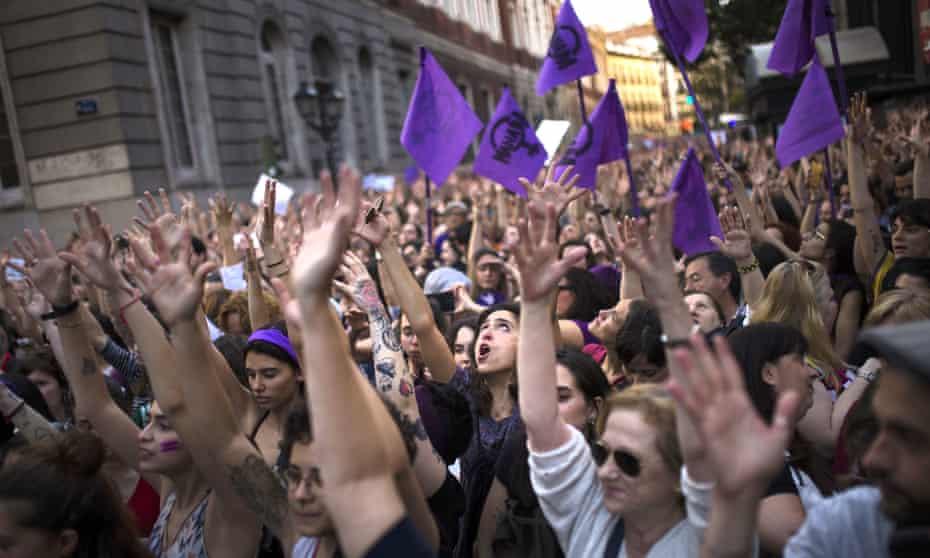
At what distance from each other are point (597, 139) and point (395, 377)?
3956mm

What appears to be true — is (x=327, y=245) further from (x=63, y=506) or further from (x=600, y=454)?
(x=63, y=506)

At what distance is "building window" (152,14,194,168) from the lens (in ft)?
56.4

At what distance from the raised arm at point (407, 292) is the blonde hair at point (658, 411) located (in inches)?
58.5

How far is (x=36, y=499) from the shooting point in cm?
235

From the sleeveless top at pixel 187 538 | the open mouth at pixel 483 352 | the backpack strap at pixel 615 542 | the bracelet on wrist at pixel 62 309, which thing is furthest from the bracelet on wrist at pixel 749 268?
the bracelet on wrist at pixel 62 309

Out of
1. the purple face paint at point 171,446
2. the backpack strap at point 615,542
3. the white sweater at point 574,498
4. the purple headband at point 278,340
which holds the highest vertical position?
the purple headband at point 278,340

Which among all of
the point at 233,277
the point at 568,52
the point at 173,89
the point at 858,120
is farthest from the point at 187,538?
the point at 173,89

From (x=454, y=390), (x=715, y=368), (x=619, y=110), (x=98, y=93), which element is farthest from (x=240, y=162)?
(x=715, y=368)

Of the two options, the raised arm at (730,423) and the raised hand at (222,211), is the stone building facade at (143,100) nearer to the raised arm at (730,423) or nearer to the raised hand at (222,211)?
the raised hand at (222,211)

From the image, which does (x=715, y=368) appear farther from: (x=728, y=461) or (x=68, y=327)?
(x=68, y=327)

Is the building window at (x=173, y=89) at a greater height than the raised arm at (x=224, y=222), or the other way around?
the building window at (x=173, y=89)

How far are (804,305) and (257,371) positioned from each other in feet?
7.73

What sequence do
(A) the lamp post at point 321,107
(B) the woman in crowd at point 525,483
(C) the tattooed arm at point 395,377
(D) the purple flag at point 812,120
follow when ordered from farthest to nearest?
(A) the lamp post at point 321,107, (D) the purple flag at point 812,120, (B) the woman in crowd at point 525,483, (C) the tattooed arm at point 395,377

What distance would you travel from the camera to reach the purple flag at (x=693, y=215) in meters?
5.68
